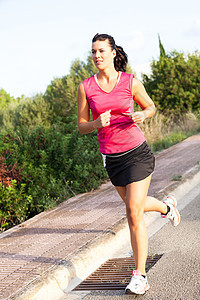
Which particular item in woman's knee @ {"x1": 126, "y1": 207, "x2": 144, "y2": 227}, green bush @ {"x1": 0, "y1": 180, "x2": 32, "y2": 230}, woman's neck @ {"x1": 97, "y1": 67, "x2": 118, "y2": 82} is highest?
woman's neck @ {"x1": 97, "y1": 67, "x2": 118, "y2": 82}

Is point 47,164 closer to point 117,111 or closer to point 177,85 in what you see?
point 117,111

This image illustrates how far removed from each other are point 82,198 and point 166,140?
7.96 meters

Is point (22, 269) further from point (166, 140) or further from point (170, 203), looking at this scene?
point (166, 140)

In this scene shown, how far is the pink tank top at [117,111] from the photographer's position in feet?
12.5

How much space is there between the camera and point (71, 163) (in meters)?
8.34

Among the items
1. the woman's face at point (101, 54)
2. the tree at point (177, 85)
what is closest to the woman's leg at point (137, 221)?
the woman's face at point (101, 54)

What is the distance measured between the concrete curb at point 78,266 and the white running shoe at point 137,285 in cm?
73

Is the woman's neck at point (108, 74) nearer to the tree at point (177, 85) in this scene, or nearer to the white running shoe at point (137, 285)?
the white running shoe at point (137, 285)

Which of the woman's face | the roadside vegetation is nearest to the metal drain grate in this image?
the woman's face

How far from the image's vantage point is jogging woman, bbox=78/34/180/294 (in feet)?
12.3

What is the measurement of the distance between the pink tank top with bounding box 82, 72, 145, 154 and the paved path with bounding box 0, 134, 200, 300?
1.42 metres

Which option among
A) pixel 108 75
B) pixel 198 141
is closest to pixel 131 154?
pixel 108 75

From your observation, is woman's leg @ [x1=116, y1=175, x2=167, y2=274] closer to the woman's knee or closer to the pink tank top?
the woman's knee

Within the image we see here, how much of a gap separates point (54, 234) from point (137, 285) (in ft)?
7.06
